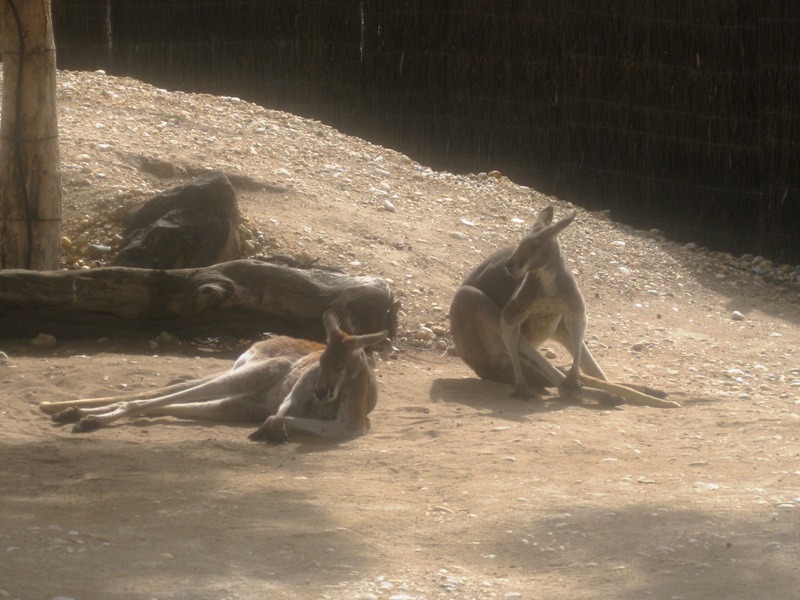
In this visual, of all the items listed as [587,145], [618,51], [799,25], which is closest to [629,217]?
[587,145]

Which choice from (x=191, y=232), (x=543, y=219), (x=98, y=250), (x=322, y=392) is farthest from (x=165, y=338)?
(x=543, y=219)

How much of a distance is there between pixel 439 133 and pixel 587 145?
193 cm

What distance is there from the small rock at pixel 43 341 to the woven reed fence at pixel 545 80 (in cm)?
708

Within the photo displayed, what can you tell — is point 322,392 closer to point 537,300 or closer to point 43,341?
point 537,300

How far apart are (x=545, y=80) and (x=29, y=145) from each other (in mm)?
6635

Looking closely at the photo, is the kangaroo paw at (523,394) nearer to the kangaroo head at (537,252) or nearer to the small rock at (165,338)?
the kangaroo head at (537,252)

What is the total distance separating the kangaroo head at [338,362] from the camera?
20.5 ft

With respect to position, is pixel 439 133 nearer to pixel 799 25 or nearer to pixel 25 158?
pixel 799 25

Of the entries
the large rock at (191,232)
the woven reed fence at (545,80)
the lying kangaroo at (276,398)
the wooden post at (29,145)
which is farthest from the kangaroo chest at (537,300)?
the woven reed fence at (545,80)

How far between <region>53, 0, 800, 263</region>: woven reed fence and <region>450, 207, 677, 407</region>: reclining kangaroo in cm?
453

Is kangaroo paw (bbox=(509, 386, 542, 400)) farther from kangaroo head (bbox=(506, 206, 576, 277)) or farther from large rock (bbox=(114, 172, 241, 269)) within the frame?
large rock (bbox=(114, 172, 241, 269))

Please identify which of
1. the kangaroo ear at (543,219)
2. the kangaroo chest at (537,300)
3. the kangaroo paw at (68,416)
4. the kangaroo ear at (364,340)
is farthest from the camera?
the kangaroo ear at (543,219)

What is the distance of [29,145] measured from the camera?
7.91m

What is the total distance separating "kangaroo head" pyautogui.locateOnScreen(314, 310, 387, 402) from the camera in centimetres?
625
